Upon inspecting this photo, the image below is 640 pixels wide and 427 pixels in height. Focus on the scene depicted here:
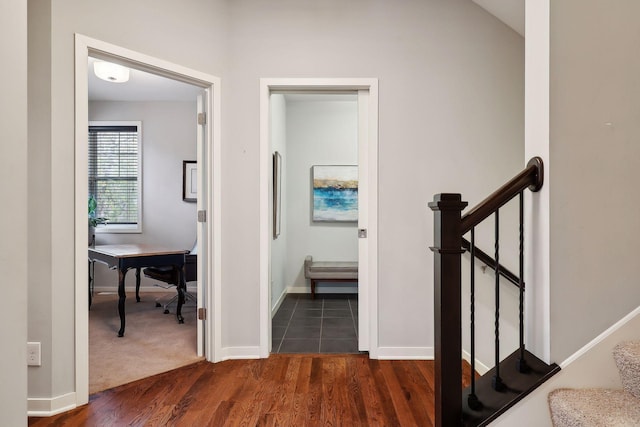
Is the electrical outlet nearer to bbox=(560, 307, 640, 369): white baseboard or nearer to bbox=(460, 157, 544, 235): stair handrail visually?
bbox=(460, 157, 544, 235): stair handrail

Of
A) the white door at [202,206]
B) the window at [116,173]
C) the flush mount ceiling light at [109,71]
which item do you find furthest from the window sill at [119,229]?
the white door at [202,206]

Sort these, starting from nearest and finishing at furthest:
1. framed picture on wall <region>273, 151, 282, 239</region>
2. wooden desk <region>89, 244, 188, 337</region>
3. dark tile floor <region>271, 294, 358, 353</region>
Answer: dark tile floor <region>271, 294, 358, 353</region> → wooden desk <region>89, 244, 188, 337</region> → framed picture on wall <region>273, 151, 282, 239</region>

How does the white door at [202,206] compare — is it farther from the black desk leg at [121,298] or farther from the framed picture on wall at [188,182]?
the framed picture on wall at [188,182]

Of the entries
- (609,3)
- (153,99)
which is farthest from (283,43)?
(153,99)

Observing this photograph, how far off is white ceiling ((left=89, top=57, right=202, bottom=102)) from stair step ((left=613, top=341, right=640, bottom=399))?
419cm

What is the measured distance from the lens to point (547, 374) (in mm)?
1262

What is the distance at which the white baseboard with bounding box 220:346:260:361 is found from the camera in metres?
2.61

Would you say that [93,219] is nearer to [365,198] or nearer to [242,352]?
[242,352]

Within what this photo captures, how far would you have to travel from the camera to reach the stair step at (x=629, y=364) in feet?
3.78

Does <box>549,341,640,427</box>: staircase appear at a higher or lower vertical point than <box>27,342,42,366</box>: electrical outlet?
higher

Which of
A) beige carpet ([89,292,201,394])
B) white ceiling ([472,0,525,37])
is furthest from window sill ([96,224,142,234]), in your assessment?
white ceiling ([472,0,525,37])

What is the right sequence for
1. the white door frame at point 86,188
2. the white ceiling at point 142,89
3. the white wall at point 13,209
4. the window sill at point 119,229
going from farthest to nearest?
the window sill at point 119,229, the white ceiling at point 142,89, the white door frame at point 86,188, the white wall at point 13,209

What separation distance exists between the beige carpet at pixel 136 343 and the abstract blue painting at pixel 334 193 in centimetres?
212

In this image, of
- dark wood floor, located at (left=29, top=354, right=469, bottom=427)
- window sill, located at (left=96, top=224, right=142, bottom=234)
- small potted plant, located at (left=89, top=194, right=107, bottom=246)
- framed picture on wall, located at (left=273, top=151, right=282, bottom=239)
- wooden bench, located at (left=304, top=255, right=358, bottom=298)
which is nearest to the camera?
dark wood floor, located at (left=29, top=354, right=469, bottom=427)
